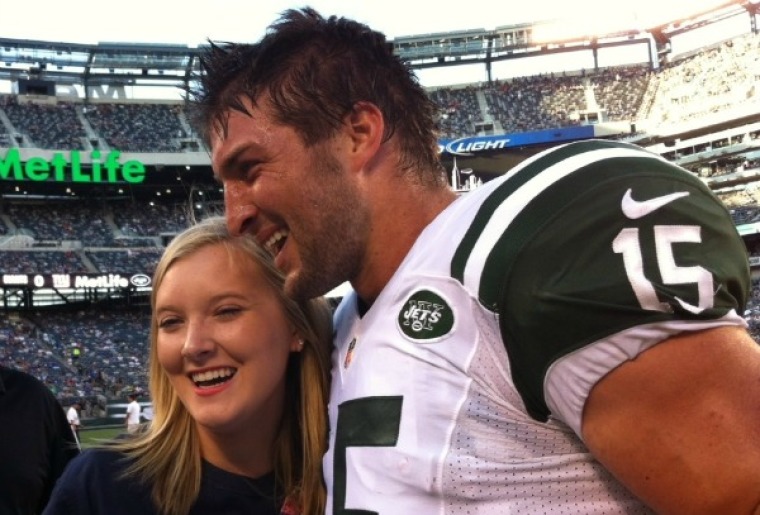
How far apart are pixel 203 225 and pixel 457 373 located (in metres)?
1.05

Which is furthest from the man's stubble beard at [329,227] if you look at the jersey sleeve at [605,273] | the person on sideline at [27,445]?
the person on sideline at [27,445]

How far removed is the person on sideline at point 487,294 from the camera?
1096mm

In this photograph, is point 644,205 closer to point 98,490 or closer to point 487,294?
point 487,294

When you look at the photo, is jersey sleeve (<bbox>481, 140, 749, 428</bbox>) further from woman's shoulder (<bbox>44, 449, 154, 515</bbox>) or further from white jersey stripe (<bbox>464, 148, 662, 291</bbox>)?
woman's shoulder (<bbox>44, 449, 154, 515</bbox>)

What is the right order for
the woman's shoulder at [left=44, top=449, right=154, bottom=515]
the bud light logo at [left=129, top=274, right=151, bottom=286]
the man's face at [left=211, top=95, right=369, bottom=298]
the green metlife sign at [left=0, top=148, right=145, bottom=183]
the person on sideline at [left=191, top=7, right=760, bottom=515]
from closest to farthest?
1. the person on sideline at [left=191, top=7, right=760, bottom=515]
2. the man's face at [left=211, top=95, right=369, bottom=298]
3. the woman's shoulder at [left=44, top=449, right=154, bottom=515]
4. the bud light logo at [left=129, top=274, right=151, bottom=286]
5. the green metlife sign at [left=0, top=148, right=145, bottom=183]

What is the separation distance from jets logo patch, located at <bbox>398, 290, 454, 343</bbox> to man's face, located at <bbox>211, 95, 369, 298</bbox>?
0.29 meters

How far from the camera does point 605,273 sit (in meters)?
1.14

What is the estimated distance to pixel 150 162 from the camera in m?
36.1

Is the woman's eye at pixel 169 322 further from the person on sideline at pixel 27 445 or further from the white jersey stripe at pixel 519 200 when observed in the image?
the person on sideline at pixel 27 445

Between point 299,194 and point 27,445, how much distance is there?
2137 mm

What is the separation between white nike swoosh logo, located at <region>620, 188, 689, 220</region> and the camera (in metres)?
1.17

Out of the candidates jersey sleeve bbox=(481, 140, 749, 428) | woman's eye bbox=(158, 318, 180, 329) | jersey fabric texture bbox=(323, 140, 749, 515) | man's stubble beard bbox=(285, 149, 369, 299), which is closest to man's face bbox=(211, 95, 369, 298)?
man's stubble beard bbox=(285, 149, 369, 299)

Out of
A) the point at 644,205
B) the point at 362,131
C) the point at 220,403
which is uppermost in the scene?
the point at 362,131

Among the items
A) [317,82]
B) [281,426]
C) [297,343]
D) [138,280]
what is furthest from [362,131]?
[138,280]
